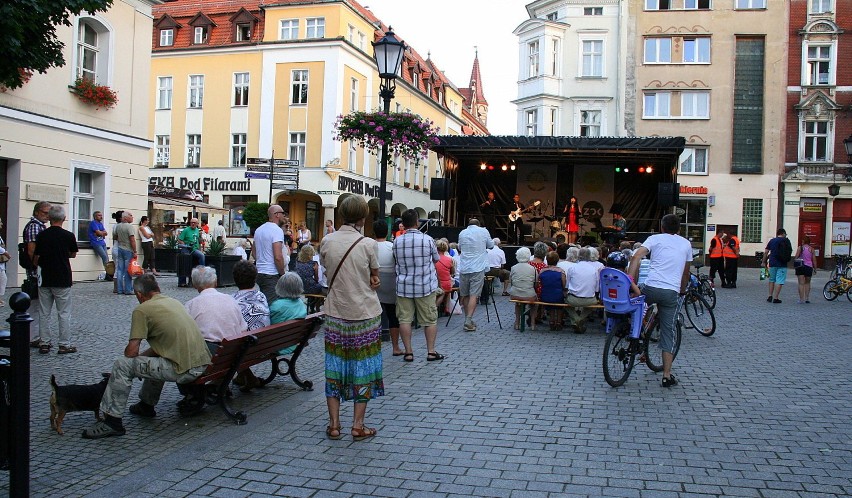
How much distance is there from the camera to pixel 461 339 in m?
10.9

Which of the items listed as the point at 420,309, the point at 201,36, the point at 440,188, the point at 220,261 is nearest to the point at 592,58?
the point at 440,188

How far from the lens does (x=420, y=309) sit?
901cm

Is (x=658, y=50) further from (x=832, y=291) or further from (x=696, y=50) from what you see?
(x=832, y=291)

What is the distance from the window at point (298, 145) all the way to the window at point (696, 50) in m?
19.8

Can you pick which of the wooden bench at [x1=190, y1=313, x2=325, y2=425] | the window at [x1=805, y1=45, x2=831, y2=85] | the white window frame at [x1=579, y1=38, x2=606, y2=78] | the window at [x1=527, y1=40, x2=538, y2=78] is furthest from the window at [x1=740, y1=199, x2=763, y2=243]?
the wooden bench at [x1=190, y1=313, x2=325, y2=425]

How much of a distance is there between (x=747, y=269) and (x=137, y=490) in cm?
3435

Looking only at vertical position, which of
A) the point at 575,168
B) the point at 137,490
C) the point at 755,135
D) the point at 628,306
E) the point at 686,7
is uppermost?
the point at 686,7

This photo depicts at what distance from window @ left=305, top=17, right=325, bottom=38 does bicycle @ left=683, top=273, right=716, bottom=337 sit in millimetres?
28555

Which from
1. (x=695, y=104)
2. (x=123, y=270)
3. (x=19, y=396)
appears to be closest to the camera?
(x=19, y=396)

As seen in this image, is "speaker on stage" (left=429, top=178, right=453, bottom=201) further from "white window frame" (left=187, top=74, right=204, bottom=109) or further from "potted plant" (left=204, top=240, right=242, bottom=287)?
"white window frame" (left=187, top=74, right=204, bottom=109)

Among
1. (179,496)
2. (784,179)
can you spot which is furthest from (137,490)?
(784,179)

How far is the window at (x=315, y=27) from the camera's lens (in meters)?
36.8

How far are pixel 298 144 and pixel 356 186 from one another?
155 inches

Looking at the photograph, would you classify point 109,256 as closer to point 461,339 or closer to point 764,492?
point 461,339
